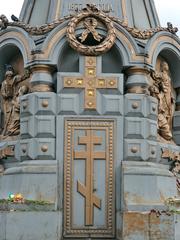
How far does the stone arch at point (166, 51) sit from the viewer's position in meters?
13.8

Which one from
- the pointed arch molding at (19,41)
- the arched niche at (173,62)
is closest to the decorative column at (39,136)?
the pointed arch molding at (19,41)

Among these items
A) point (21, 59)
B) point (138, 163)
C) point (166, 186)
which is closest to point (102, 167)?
point (138, 163)

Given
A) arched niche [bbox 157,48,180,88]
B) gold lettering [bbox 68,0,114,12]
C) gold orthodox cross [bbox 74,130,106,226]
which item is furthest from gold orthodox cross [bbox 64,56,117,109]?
arched niche [bbox 157,48,180,88]

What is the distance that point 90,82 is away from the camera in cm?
1328

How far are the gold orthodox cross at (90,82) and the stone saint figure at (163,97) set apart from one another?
1.40m

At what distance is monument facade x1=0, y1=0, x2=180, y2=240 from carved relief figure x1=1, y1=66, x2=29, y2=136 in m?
0.06

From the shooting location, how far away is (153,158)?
1352 cm

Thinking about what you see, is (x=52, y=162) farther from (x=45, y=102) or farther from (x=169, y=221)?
(x=169, y=221)

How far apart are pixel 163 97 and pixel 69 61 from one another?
8.99ft

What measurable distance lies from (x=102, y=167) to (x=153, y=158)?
1.36 m

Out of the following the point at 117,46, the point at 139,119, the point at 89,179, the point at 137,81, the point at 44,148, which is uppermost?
the point at 117,46

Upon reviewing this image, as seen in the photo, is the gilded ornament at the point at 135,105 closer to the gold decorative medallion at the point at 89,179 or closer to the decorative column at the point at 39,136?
the gold decorative medallion at the point at 89,179

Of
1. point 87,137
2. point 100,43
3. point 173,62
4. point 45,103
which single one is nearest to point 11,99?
point 45,103

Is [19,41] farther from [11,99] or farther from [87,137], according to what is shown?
[87,137]
